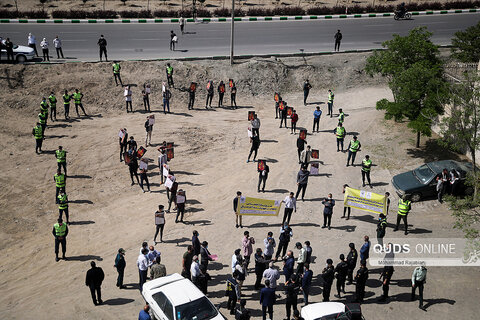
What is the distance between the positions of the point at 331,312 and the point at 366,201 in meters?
Result: 7.72

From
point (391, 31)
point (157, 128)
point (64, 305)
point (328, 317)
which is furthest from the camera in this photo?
point (391, 31)

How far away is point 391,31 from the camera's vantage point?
152 ft

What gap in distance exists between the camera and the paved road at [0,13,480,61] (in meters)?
39.8

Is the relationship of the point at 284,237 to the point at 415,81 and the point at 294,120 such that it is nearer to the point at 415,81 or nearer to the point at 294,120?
the point at 294,120

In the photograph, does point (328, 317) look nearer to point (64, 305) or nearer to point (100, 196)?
point (64, 305)

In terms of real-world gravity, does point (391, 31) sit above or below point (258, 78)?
above

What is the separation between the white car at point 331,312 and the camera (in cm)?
1449

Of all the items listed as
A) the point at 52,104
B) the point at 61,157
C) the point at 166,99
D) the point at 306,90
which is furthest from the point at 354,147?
the point at 52,104

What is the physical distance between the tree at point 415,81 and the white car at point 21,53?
2485 centimetres

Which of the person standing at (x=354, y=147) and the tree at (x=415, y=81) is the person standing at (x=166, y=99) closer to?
the person standing at (x=354, y=147)

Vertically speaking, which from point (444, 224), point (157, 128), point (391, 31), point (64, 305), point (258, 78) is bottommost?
point (64, 305)

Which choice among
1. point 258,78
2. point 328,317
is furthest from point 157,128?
point 328,317

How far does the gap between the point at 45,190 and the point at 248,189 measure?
1040cm

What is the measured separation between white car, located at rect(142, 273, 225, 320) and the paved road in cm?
2615
